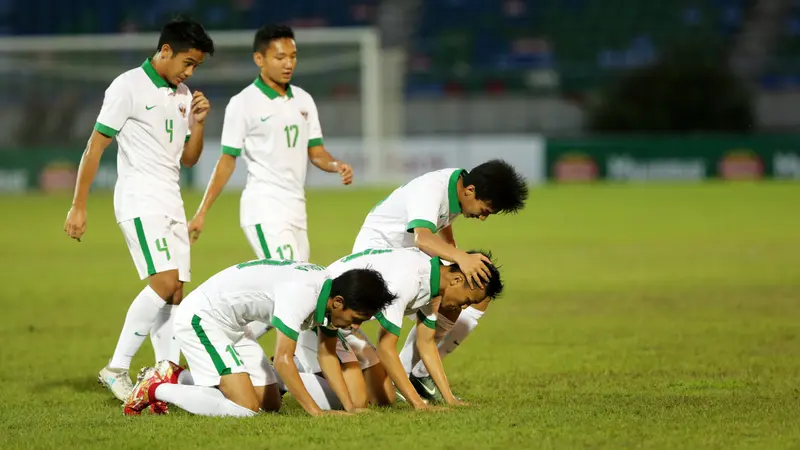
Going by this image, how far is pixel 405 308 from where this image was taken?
6121 mm

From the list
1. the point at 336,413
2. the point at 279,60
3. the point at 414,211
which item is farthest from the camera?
the point at 279,60

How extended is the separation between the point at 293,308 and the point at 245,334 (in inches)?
30.3

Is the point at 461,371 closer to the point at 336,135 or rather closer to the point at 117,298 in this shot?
the point at 117,298

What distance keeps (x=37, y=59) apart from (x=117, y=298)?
19.0 metres

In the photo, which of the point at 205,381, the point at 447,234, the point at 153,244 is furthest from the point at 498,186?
the point at 153,244

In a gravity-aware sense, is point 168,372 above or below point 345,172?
below

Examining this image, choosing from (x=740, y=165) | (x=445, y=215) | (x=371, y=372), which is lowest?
(x=740, y=165)

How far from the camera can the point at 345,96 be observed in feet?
104

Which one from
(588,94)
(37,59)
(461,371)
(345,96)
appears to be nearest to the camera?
(461,371)

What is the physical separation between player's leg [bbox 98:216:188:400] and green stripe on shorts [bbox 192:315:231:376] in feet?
2.41

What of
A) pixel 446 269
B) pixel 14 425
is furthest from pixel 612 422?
pixel 14 425

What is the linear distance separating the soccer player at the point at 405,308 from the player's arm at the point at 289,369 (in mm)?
435

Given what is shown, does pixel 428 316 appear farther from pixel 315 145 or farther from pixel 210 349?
pixel 315 145

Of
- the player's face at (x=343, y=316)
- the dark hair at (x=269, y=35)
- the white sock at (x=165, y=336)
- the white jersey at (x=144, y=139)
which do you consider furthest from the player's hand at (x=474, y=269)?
the dark hair at (x=269, y=35)
